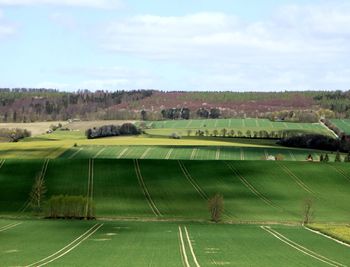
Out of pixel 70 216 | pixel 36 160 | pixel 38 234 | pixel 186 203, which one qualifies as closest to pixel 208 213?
pixel 186 203

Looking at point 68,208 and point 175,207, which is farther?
point 175,207

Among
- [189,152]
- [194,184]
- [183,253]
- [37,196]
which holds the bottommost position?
[37,196]

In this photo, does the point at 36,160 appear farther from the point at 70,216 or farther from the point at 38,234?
the point at 38,234

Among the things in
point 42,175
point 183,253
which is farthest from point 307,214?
point 42,175

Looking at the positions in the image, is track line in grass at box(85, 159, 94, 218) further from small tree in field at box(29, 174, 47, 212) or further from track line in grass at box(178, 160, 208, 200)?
track line in grass at box(178, 160, 208, 200)

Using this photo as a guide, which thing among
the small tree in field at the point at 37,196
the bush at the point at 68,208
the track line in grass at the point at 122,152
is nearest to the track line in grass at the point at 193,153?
the track line in grass at the point at 122,152

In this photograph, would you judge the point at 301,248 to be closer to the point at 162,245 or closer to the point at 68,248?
the point at 162,245
